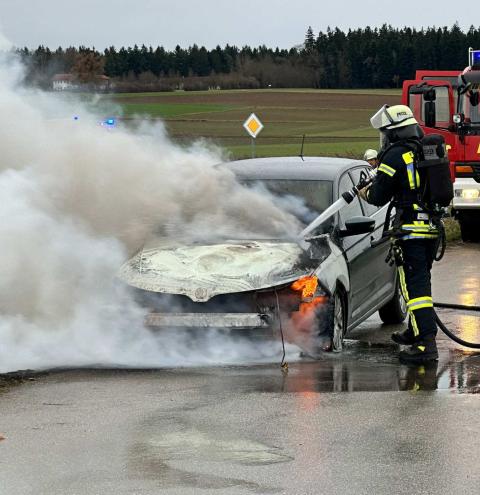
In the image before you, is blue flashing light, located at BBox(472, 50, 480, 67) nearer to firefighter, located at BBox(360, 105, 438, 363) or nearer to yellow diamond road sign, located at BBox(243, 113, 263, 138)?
firefighter, located at BBox(360, 105, 438, 363)

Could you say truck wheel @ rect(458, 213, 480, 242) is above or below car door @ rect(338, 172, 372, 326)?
below

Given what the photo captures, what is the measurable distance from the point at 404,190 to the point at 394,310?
2.34 metres

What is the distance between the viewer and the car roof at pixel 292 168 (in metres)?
9.81

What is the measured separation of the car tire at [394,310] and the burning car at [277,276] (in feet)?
3.64

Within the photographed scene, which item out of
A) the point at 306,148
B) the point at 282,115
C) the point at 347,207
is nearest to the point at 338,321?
the point at 347,207

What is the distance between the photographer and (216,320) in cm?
830

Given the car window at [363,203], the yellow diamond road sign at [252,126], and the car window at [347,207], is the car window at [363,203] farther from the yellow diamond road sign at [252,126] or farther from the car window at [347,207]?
the yellow diamond road sign at [252,126]

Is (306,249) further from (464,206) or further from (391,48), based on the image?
(391,48)

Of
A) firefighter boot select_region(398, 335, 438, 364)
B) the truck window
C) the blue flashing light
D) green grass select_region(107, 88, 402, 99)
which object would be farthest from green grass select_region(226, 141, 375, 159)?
firefighter boot select_region(398, 335, 438, 364)

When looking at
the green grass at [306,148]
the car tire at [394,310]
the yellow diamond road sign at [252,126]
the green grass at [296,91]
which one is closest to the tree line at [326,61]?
the green grass at [296,91]

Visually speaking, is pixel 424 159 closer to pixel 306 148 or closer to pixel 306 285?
pixel 306 285

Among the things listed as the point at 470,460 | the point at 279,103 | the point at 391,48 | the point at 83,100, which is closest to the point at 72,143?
the point at 83,100

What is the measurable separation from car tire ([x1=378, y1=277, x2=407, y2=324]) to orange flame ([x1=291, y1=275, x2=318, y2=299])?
8.56ft

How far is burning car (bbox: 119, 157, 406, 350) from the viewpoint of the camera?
8.38 metres
